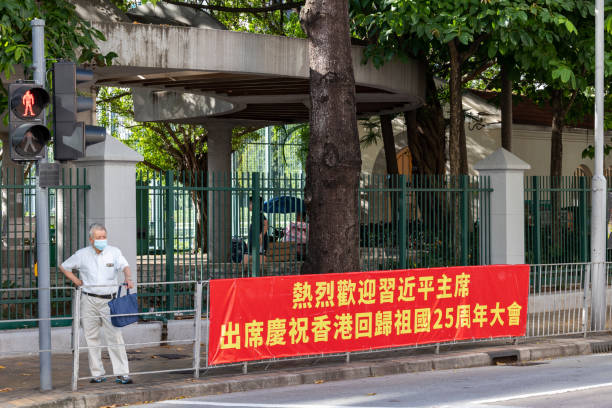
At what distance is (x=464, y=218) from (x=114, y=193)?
662cm

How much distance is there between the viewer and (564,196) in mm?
18781

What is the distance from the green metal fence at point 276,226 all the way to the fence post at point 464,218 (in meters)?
0.02

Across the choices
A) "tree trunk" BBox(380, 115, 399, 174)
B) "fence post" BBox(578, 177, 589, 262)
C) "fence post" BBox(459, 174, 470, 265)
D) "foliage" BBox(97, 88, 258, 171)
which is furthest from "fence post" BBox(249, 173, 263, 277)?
"foliage" BBox(97, 88, 258, 171)

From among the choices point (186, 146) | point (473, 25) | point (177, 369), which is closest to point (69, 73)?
point (177, 369)

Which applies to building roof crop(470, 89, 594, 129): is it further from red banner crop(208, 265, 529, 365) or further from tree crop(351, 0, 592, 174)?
red banner crop(208, 265, 529, 365)

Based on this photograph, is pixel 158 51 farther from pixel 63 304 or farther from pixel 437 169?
pixel 437 169

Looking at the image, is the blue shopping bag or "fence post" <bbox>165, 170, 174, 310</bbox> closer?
the blue shopping bag

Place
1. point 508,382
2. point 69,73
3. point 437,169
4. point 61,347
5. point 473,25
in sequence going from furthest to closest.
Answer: point 437,169 < point 473,25 < point 61,347 < point 508,382 < point 69,73

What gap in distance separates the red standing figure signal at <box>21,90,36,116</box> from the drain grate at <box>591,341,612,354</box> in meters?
8.41

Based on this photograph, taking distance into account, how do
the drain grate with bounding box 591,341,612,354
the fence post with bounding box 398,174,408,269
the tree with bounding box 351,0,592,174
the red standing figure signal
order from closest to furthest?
the red standing figure signal < the drain grate with bounding box 591,341,612,354 < the fence post with bounding box 398,174,408,269 < the tree with bounding box 351,0,592,174

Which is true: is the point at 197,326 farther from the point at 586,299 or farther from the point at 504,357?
the point at 586,299

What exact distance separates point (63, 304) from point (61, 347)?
0.67m

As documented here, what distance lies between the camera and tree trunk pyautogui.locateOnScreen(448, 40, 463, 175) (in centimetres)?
1778

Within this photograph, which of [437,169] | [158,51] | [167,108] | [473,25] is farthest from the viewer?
[167,108]
